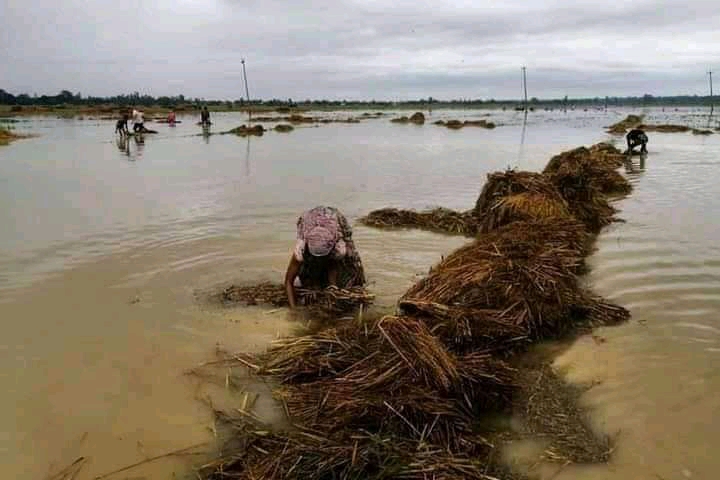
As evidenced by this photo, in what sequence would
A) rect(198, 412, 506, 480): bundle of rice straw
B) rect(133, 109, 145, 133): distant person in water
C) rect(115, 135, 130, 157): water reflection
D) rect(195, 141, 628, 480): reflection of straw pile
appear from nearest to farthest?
rect(198, 412, 506, 480): bundle of rice straw < rect(195, 141, 628, 480): reflection of straw pile < rect(115, 135, 130, 157): water reflection < rect(133, 109, 145, 133): distant person in water

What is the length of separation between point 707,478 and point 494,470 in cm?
119

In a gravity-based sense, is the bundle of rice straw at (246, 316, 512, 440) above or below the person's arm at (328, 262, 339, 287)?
below

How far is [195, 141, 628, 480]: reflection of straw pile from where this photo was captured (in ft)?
10.7

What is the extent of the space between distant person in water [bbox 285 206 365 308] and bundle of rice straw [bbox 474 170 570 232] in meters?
3.36

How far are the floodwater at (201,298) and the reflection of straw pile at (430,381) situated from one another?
0.35 m

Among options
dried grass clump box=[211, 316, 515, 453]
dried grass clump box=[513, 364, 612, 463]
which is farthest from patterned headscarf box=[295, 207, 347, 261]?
dried grass clump box=[513, 364, 612, 463]

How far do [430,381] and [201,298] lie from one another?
10.7ft

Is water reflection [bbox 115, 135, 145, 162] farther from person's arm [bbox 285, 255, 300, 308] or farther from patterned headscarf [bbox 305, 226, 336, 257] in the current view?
patterned headscarf [bbox 305, 226, 336, 257]

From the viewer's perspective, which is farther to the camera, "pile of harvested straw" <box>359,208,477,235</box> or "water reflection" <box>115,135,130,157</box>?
"water reflection" <box>115,135,130,157</box>

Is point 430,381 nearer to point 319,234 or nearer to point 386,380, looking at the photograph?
point 386,380

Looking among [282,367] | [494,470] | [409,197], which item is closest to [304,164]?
[409,197]

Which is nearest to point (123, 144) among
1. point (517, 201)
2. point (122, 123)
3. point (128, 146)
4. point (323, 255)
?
point (128, 146)

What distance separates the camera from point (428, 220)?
32.6 ft

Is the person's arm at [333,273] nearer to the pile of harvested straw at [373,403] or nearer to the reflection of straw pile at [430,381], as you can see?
the reflection of straw pile at [430,381]
